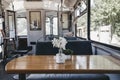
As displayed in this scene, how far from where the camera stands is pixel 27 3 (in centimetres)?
1125

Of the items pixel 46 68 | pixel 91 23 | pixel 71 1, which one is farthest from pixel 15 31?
pixel 46 68

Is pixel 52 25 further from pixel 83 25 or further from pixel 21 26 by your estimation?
pixel 83 25

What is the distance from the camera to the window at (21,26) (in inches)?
523

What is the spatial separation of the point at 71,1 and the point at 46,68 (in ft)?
20.7

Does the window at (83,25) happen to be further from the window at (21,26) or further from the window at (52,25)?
the window at (21,26)

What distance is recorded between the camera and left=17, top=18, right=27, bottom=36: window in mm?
13289

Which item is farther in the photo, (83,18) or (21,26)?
(21,26)

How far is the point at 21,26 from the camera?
13.3 meters

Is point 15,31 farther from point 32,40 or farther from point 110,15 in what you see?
point 110,15

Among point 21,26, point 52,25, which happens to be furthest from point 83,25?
point 21,26

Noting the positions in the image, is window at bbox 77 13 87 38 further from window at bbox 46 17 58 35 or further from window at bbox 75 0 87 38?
window at bbox 46 17 58 35

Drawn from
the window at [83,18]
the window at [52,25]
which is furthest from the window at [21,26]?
the window at [83,18]

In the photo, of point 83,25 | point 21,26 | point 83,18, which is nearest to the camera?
point 83,18

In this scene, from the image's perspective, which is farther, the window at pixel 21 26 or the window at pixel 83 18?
Answer: the window at pixel 21 26
